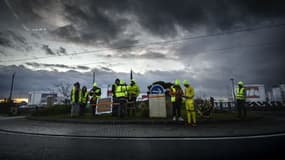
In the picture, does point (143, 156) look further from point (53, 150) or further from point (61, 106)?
point (61, 106)

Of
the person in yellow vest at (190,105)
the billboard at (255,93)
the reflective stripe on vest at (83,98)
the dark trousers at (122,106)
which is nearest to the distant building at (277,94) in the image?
the billboard at (255,93)

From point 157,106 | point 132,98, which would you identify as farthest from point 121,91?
point 157,106

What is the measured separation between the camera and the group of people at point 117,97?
8.87 metres

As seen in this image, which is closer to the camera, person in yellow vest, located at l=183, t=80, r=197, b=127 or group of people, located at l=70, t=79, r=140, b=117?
person in yellow vest, located at l=183, t=80, r=197, b=127

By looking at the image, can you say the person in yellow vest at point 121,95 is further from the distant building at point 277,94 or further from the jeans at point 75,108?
the distant building at point 277,94

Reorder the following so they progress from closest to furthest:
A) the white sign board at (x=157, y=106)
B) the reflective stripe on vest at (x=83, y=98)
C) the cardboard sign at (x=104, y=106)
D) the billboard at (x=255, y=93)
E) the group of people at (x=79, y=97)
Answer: the white sign board at (x=157, y=106), the group of people at (x=79, y=97), the cardboard sign at (x=104, y=106), the reflective stripe on vest at (x=83, y=98), the billboard at (x=255, y=93)

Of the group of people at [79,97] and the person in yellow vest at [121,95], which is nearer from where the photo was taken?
the person in yellow vest at [121,95]

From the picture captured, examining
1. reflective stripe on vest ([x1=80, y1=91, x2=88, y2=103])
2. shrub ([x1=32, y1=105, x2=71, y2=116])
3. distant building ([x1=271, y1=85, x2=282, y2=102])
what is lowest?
shrub ([x1=32, y1=105, x2=71, y2=116])

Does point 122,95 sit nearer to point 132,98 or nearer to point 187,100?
point 132,98

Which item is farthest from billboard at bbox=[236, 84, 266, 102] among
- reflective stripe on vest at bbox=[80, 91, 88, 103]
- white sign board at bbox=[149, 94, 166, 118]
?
reflective stripe on vest at bbox=[80, 91, 88, 103]

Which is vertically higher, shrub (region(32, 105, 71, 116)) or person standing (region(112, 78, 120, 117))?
person standing (region(112, 78, 120, 117))

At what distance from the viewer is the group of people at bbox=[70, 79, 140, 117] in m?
8.87

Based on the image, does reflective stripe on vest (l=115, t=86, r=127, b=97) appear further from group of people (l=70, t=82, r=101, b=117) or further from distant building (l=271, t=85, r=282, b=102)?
distant building (l=271, t=85, r=282, b=102)

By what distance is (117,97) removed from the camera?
29.1 ft
